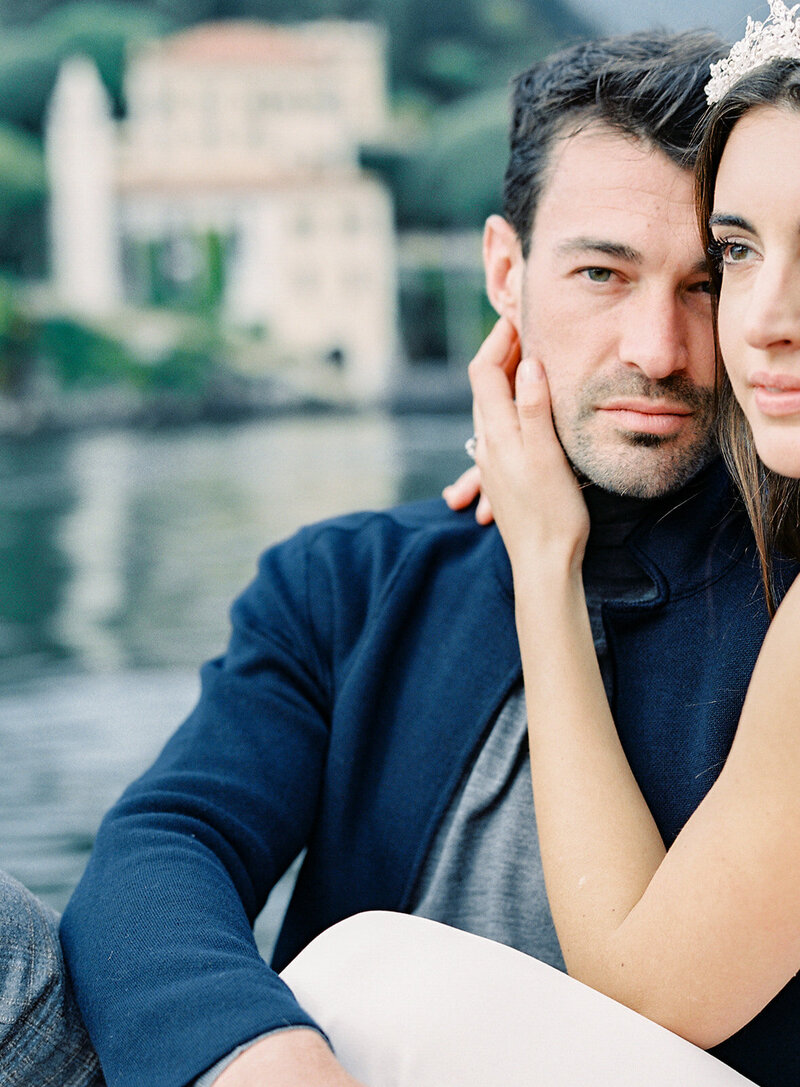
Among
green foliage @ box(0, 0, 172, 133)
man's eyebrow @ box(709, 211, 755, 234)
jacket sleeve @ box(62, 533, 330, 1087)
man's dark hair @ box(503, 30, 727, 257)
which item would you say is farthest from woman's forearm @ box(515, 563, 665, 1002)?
green foliage @ box(0, 0, 172, 133)

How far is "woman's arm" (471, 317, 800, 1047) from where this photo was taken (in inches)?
31.5

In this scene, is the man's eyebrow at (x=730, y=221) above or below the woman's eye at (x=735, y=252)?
above

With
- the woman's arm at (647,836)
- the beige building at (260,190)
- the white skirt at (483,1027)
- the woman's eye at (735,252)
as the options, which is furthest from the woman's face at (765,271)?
the beige building at (260,190)

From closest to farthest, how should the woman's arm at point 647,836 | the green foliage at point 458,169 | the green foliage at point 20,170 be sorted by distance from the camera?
the woman's arm at point 647,836
the green foliage at point 20,170
the green foliage at point 458,169

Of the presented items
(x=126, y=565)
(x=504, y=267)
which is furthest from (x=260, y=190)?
(x=504, y=267)

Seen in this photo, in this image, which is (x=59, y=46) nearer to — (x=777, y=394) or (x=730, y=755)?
(x=777, y=394)

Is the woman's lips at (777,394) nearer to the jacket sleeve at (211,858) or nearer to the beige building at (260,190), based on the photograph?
the jacket sleeve at (211,858)

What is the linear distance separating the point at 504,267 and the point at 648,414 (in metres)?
0.33

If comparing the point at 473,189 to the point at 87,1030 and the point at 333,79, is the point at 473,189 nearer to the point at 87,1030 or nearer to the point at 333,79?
the point at 333,79

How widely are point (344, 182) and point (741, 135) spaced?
8.64m

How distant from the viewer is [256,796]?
1.15 metres

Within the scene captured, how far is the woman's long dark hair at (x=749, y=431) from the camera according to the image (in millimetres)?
914

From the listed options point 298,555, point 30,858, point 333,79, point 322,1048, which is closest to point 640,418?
point 298,555

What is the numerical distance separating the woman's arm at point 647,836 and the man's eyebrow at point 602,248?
224 mm
